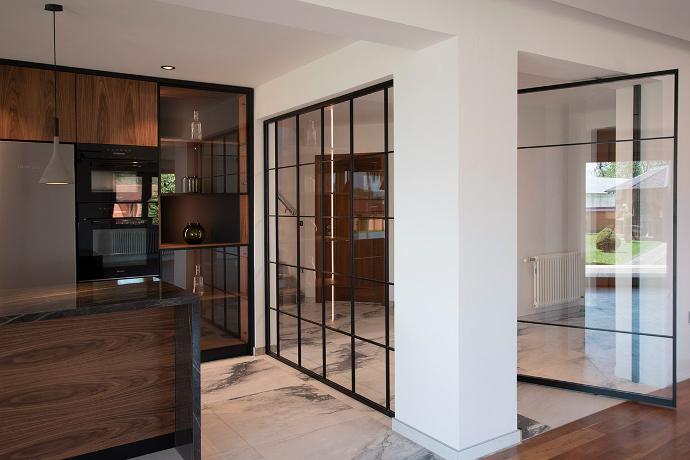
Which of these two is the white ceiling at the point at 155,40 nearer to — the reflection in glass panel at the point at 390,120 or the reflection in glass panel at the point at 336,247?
the reflection in glass panel at the point at 390,120

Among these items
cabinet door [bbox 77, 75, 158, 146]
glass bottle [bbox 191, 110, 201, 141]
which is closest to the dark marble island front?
cabinet door [bbox 77, 75, 158, 146]

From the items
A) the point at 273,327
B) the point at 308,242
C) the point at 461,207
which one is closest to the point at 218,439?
the point at 308,242

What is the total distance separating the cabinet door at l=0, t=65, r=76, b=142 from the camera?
13.2 feet

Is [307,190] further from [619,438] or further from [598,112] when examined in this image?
[619,438]

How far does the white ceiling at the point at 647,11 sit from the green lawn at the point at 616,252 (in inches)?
54.5

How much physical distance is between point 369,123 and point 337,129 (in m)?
0.38

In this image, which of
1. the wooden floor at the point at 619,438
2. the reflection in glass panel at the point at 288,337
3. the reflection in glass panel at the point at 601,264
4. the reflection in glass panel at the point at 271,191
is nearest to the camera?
the wooden floor at the point at 619,438

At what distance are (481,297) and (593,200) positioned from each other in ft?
4.86

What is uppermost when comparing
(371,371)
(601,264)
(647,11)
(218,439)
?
(647,11)

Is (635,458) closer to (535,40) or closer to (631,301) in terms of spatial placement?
(631,301)

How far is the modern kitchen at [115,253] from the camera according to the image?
2.78 meters

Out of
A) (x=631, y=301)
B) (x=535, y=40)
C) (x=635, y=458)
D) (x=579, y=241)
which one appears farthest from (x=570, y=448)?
(x=535, y=40)

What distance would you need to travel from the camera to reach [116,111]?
446cm

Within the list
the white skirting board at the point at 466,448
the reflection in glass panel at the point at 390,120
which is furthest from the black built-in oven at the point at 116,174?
the white skirting board at the point at 466,448
